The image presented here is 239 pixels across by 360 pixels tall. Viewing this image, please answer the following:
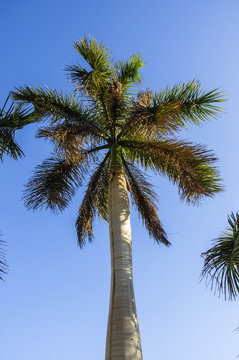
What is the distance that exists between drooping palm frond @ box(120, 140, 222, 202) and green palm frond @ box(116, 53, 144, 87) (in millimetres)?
2314

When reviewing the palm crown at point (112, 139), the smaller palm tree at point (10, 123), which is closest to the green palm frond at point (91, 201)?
the palm crown at point (112, 139)

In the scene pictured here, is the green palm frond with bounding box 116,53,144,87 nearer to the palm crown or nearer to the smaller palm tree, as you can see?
the palm crown

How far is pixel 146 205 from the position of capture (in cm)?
1046

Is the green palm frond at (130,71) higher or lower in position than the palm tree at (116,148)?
higher

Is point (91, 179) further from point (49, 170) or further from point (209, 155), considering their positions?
point (209, 155)

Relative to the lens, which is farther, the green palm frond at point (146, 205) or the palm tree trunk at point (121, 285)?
the green palm frond at point (146, 205)

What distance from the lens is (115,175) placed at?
380 inches

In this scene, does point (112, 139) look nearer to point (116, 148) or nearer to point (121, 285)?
point (116, 148)

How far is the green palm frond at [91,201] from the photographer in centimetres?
1035

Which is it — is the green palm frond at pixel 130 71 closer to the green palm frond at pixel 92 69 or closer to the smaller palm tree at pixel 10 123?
the green palm frond at pixel 92 69

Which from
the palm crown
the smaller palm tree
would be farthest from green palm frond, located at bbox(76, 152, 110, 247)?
the smaller palm tree

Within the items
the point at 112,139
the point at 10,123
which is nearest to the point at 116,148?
the point at 112,139

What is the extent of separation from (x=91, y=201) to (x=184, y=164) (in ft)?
9.63

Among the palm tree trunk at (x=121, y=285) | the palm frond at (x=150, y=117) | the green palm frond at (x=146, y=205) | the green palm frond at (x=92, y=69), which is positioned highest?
the green palm frond at (x=92, y=69)
